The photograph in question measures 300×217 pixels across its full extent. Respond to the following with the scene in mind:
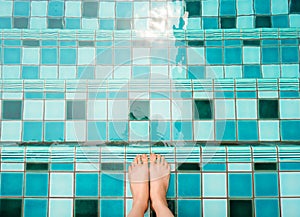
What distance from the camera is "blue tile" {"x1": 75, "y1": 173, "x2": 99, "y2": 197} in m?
1.73

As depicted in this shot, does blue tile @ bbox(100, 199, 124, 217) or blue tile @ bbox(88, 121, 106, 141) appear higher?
blue tile @ bbox(88, 121, 106, 141)

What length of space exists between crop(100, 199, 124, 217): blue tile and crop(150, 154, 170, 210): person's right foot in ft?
0.49

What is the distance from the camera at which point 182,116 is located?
1.78 m

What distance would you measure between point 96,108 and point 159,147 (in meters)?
0.35

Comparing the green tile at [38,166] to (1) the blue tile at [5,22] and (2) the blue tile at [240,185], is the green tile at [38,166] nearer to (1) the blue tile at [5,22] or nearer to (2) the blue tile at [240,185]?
(1) the blue tile at [5,22]

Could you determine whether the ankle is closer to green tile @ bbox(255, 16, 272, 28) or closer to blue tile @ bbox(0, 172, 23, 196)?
blue tile @ bbox(0, 172, 23, 196)

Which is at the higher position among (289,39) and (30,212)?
(289,39)

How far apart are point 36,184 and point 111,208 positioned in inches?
14.5

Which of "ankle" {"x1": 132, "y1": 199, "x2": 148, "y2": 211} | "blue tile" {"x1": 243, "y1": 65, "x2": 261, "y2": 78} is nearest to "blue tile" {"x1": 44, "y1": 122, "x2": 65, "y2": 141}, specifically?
"ankle" {"x1": 132, "y1": 199, "x2": 148, "y2": 211}

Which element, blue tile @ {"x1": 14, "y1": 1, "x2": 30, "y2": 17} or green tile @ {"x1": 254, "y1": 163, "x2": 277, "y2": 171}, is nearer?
green tile @ {"x1": 254, "y1": 163, "x2": 277, "y2": 171}

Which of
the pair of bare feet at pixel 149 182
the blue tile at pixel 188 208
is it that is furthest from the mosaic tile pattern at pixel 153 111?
the blue tile at pixel 188 208

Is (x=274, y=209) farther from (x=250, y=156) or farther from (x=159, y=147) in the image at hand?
(x=159, y=147)

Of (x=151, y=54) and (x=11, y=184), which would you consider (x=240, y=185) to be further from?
(x=11, y=184)

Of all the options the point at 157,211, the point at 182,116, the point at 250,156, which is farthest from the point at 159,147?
the point at 250,156
